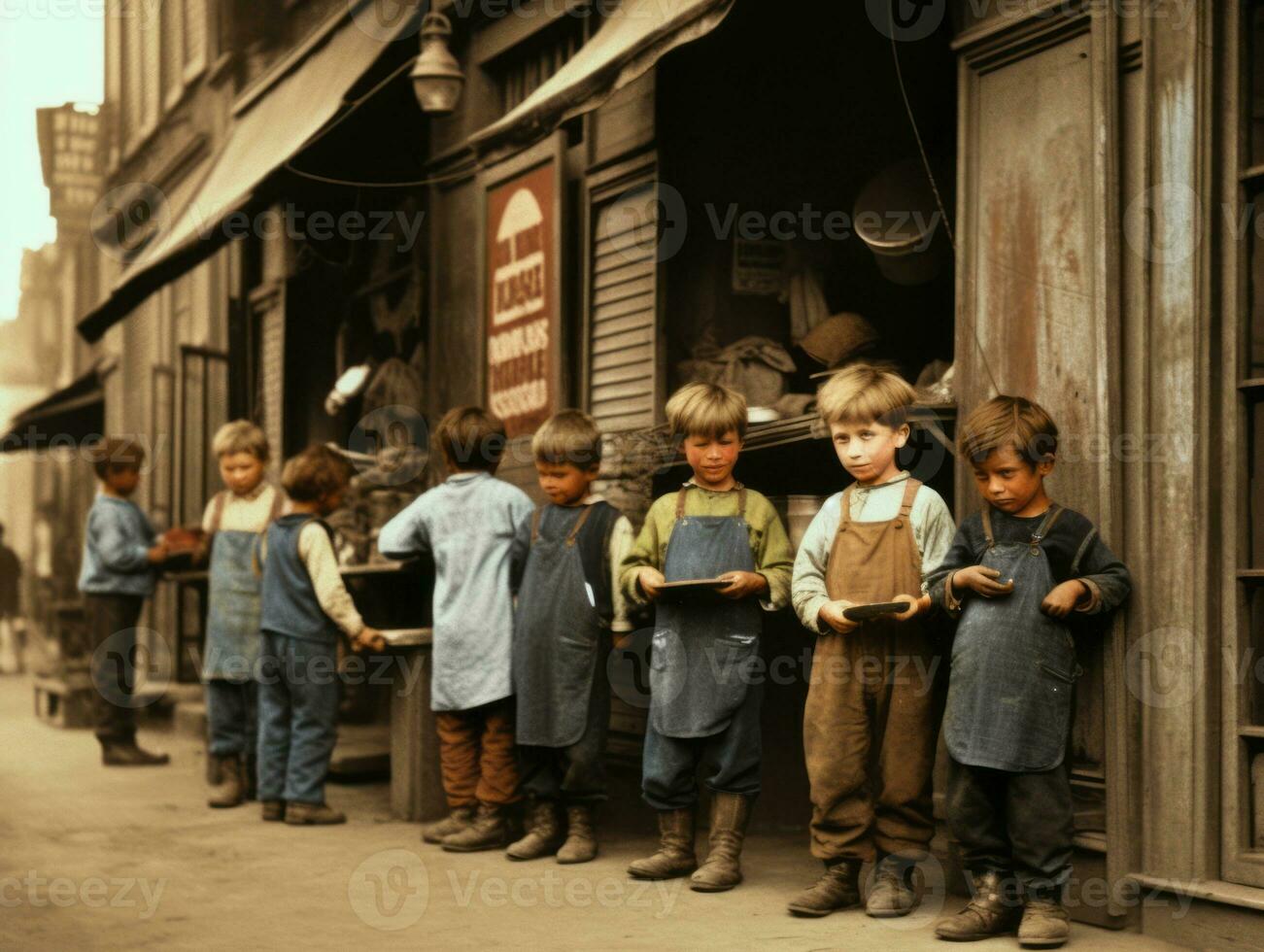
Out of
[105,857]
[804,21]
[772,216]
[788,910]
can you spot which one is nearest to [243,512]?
[105,857]

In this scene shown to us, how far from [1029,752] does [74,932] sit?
9.79 feet

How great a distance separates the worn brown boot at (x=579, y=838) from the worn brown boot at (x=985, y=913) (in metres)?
1.74

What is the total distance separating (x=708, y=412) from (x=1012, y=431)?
1244 millimetres

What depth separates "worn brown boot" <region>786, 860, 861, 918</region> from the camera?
17.2ft

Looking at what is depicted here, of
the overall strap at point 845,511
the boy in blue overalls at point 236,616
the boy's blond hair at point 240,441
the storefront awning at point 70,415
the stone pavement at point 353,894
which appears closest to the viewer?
the stone pavement at point 353,894

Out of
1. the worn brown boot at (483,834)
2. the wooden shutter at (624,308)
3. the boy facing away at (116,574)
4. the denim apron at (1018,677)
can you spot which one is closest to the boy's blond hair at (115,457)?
the boy facing away at (116,574)

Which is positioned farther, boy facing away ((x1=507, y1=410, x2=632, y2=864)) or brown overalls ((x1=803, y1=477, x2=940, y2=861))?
boy facing away ((x1=507, y1=410, x2=632, y2=864))

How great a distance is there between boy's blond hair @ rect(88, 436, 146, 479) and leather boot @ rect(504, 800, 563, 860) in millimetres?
4590

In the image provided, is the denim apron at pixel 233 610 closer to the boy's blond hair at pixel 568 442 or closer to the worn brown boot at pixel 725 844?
the boy's blond hair at pixel 568 442

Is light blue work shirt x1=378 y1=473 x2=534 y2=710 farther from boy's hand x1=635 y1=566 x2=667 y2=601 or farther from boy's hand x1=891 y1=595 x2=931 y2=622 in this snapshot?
boy's hand x1=891 y1=595 x2=931 y2=622

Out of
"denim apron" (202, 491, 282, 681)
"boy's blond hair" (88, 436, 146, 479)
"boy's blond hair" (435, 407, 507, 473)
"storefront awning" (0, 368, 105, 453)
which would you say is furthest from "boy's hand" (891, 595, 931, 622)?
"storefront awning" (0, 368, 105, 453)

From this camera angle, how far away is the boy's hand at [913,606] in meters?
5.05

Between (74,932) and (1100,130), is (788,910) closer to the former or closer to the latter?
(74,932)

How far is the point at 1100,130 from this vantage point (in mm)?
5133
